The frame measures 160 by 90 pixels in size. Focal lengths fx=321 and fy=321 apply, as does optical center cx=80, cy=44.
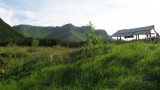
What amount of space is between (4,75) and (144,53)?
592 centimetres

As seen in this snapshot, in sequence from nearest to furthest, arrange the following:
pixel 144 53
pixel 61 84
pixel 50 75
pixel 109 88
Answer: pixel 109 88
pixel 61 84
pixel 50 75
pixel 144 53

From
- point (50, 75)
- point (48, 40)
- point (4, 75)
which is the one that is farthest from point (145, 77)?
point (48, 40)

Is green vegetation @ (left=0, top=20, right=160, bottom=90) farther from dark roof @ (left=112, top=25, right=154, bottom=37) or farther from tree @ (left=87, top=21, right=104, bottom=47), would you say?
dark roof @ (left=112, top=25, right=154, bottom=37)

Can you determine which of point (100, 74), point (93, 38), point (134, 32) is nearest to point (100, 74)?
point (100, 74)

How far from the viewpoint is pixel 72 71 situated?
11.9m

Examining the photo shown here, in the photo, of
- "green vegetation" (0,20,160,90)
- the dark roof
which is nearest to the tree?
"green vegetation" (0,20,160,90)

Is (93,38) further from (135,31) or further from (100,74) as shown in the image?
(135,31)

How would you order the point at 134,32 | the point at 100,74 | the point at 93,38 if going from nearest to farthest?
the point at 100,74, the point at 93,38, the point at 134,32

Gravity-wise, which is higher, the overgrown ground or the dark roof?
the dark roof

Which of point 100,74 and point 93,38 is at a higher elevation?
point 93,38

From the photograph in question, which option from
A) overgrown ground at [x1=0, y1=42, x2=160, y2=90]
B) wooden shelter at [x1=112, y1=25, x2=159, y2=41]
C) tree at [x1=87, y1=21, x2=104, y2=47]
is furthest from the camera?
wooden shelter at [x1=112, y1=25, x2=159, y2=41]

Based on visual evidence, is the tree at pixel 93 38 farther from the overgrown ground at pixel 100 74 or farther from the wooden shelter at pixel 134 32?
the wooden shelter at pixel 134 32

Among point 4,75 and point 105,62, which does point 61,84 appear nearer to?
point 105,62

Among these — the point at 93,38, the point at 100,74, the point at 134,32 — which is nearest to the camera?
the point at 100,74
